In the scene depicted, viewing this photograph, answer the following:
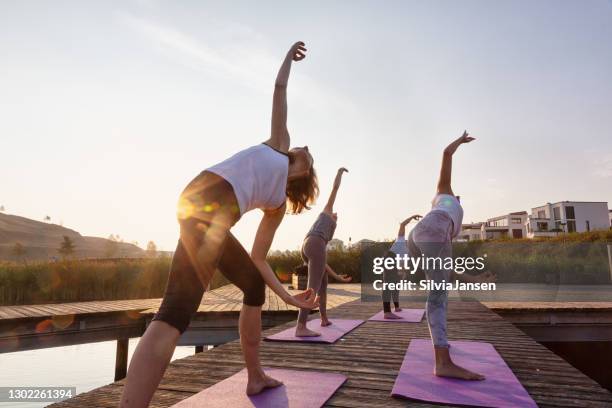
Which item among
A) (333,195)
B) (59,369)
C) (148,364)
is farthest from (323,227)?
(59,369)

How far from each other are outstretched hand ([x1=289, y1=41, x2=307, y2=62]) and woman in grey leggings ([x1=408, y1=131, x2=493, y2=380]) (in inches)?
→ 56.5

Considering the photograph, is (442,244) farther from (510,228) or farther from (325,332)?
(510,228)

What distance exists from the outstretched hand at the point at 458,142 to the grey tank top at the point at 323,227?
1.98m

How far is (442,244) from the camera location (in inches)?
117

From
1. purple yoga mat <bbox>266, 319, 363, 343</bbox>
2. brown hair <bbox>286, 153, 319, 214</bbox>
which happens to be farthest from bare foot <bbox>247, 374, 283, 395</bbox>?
purple yoga mat <bbox>266, 319, 363, 343</bbox>

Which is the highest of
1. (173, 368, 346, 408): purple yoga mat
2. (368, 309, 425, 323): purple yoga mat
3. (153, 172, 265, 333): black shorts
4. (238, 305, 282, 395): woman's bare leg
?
(153, 172, 265, 333): black shorts

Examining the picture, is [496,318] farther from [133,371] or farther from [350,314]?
[133,371]

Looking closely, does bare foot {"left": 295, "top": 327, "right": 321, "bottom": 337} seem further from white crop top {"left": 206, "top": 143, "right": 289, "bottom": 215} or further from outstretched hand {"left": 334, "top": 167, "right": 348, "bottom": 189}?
white crop top {"left": 206, "top": 143, "right": 289, "bottom": 215}

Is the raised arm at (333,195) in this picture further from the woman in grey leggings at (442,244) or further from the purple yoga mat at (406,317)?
the purple yoga mat at (406,317)

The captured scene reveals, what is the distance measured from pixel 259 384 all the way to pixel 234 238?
0.99 m

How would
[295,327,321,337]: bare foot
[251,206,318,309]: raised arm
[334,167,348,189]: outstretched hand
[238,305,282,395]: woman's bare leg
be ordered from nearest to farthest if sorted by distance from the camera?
[251,206,318,309]: raised arm, [238,305,282,395]: woman's bare leg, [295,327,321,337]: bare foot, [334,167,348,189]: outstretched hand

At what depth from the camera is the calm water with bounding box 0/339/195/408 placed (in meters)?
7.75

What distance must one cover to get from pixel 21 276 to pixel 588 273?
82.3 feet

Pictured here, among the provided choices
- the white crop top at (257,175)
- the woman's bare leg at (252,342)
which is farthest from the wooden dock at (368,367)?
the white crop top at (257,175)
